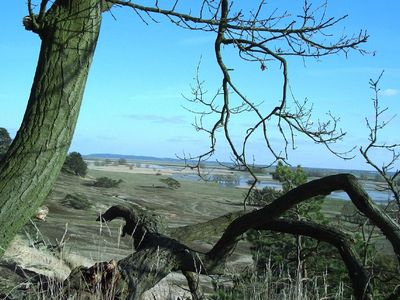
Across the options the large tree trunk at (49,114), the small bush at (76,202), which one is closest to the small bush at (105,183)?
the small bush at (76,202)

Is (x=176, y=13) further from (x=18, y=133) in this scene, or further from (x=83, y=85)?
(x=18, y=133)

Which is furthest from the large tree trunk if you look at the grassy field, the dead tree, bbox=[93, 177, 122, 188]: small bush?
bbox=[93, 177, 122, 188]: small bush

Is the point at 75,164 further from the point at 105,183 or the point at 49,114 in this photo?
the point at 49,114

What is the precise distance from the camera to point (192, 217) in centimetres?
2527

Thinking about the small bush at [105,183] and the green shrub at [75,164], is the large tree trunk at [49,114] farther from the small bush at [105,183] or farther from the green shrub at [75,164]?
the small bush at [105,183]

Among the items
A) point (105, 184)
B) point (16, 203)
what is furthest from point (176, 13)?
point (105, 184)

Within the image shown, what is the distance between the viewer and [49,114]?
5391mm

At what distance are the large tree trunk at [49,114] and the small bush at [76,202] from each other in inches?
772

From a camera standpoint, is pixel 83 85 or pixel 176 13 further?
pixel 176 13

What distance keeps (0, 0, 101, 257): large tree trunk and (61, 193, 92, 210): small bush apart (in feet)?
64.3

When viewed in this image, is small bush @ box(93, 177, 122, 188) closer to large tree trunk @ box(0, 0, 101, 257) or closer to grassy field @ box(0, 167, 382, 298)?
grassy field @ box(0, 167, 382, 298)

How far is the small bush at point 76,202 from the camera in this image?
24739mm

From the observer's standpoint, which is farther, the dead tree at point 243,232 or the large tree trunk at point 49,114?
the large tree trunk at point 49,114

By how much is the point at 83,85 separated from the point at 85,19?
1.99 ft
